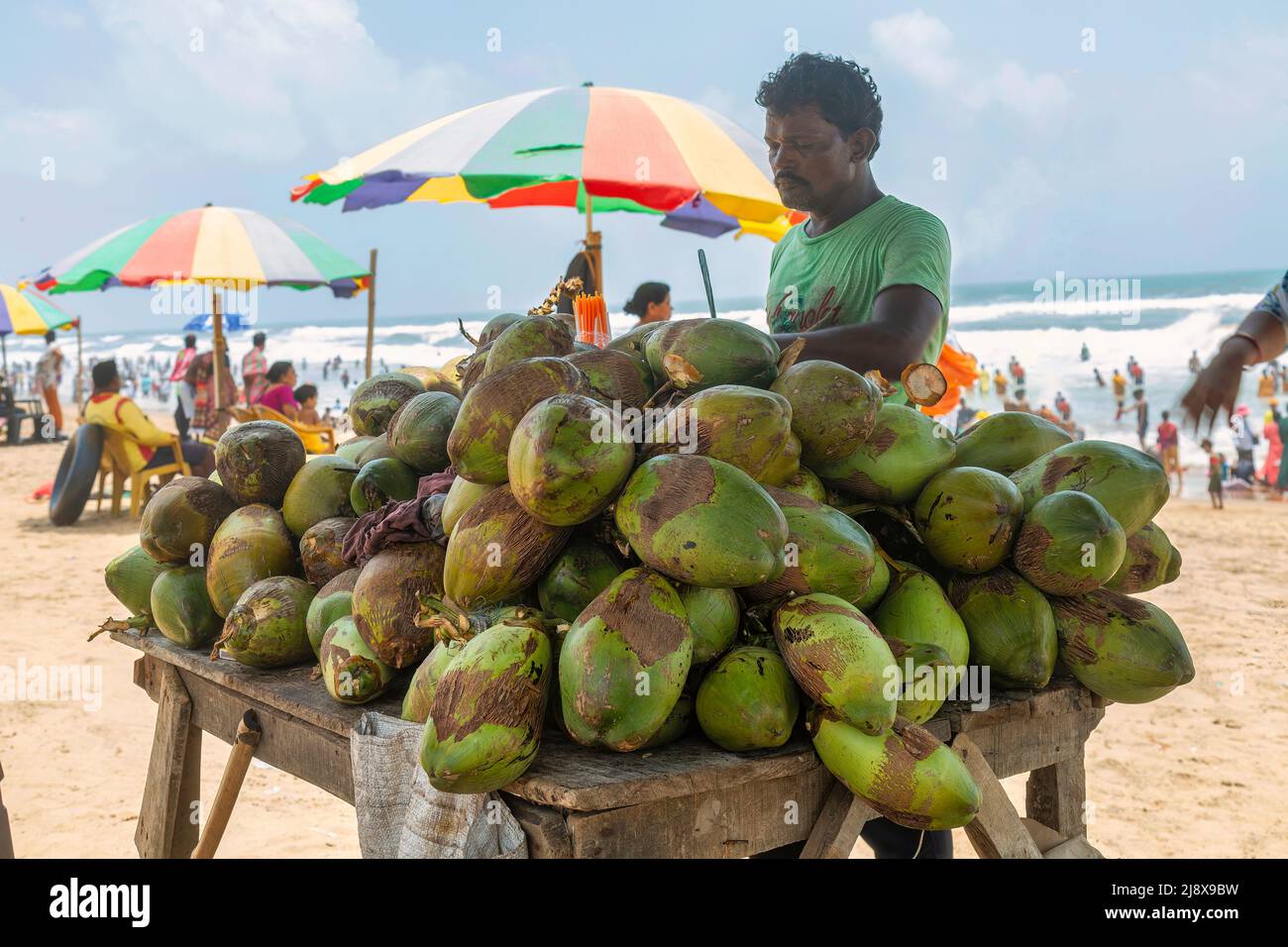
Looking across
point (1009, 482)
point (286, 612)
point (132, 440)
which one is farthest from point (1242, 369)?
point (132, 440)

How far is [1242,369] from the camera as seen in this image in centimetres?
189

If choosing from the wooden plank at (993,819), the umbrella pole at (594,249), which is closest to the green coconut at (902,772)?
the wooden plank at (993,819)

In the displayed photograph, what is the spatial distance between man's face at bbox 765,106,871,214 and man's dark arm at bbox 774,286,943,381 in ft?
1.37

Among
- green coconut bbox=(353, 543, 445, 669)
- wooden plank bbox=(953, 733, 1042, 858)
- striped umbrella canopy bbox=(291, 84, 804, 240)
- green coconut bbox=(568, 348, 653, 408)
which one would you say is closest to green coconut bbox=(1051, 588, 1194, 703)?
wooden plank bbox=(953, 733, 1042, 858)

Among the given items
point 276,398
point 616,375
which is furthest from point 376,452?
point 276,398

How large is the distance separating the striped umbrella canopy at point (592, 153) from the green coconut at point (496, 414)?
13.8 feet

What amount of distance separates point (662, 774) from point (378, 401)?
1.27 m

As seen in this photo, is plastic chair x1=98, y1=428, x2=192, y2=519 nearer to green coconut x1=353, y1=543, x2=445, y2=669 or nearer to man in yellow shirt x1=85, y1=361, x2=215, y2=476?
man in yellow shirt x1=85, y1=361, x2=215, y2=476

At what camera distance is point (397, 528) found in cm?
179

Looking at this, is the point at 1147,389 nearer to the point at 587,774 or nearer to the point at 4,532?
the point at 4,532

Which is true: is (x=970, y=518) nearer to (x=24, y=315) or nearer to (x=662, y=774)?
(x=662, y=774)

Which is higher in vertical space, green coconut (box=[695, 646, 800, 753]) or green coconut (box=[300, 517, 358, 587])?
green coconut (box=[300, 517, 358, 587])

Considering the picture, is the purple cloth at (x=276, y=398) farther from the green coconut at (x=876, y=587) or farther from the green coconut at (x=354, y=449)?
the green coconut at (x=876, y=587)

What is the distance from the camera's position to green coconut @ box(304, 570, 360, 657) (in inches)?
73.4
